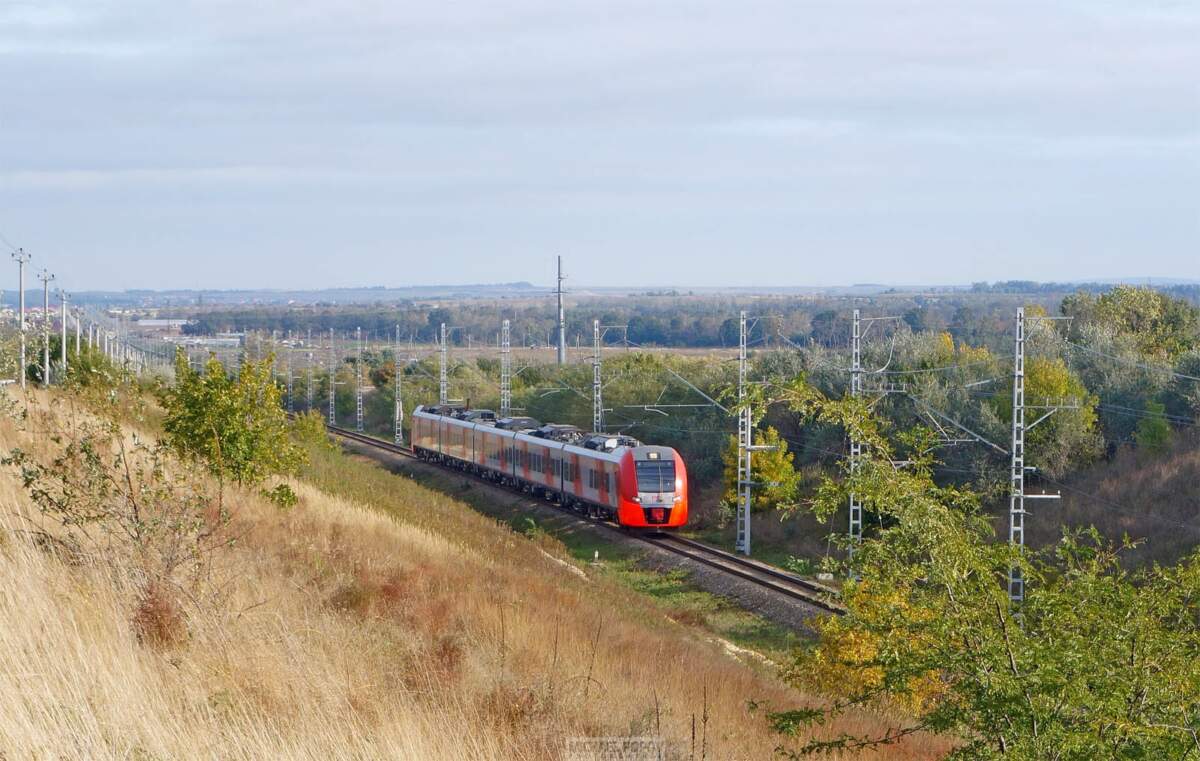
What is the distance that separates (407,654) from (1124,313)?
62.2 metres

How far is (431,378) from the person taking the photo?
293ft

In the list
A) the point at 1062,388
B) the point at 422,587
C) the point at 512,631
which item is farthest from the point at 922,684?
the point at 1062,388

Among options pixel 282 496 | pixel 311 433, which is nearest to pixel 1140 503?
pixel 282 496

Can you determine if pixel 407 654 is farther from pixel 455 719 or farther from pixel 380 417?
pixel 380 417

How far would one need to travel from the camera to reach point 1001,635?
7.54 m

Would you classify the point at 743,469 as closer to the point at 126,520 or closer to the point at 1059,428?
the point at 1059,428

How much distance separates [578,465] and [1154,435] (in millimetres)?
17524

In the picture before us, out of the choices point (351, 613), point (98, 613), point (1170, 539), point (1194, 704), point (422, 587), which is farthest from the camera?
point (1170, 539)

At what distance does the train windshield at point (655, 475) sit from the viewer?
1421 inches

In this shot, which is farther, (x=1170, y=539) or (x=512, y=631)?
(x=1170, y=539)

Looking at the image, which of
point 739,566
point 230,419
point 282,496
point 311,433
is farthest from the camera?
point 311,433

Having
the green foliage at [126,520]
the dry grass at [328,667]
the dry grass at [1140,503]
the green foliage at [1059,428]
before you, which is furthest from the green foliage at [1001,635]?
the green foliage at [1059,428]

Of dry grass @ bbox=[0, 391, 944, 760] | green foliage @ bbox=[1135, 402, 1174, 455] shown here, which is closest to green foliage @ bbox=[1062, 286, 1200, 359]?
green foliage @ bbox=[1135, 402, 1174, 455]

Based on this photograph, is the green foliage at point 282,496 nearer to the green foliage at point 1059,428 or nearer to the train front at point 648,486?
the train front at point 648,486
